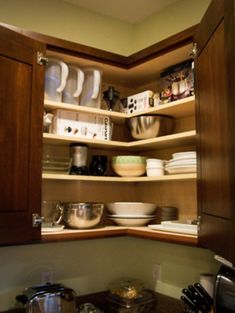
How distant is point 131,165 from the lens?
2.02 metres

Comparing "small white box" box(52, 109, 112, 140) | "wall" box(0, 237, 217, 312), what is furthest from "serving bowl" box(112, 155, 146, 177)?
"wall" box(0, 237, 217, 312)

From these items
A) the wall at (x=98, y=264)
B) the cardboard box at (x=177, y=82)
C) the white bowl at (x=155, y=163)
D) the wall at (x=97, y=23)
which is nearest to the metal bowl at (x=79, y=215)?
the wall at (x=98, y=264)

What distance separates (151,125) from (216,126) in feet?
2.49

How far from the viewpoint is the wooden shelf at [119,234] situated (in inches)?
63.1

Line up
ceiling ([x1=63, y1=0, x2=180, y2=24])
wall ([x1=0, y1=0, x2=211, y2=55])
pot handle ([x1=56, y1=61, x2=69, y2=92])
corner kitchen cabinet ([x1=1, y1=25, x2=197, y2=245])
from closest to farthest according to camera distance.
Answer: corner kitchen cabinet ([x1=1, y1=25, x2=197, y2=245]) < pot handle ([x1=56, y1=61, x2=69, y2=92]) < wall ([x1=0, y1=0, x2=211, y2=55]) < ceiling ([x1=63, y1=0, x2=180, y2=24])

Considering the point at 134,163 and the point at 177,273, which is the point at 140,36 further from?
the point at 177,273

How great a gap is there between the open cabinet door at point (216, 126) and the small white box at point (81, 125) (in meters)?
0.66

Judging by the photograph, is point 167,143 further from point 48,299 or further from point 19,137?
point 48,299

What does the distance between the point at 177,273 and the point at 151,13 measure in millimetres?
1616

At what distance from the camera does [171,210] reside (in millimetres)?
2006

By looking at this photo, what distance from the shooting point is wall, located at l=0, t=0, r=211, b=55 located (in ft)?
6.72

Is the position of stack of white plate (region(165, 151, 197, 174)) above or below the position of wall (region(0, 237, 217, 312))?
above

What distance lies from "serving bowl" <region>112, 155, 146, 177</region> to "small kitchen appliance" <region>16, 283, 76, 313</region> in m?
0.70

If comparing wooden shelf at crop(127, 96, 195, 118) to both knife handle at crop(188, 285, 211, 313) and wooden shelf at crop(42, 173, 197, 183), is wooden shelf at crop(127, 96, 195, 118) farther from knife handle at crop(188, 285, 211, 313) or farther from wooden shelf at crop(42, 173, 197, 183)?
knife handle at crop(188, 285, 211, 313)
